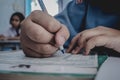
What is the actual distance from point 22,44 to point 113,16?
0.92ft

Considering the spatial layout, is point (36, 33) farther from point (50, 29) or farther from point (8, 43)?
point (8, 43)

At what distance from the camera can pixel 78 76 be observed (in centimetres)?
21

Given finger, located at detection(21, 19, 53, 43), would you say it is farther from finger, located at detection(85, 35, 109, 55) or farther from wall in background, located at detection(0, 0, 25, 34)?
wall in background, located at detection(0, 0, 25, 34)

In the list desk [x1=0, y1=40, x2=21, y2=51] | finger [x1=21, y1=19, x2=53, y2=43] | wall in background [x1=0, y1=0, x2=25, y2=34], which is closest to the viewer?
finger [x1=21, y1=19, x2=53, y2=43]

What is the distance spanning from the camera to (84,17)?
694mm

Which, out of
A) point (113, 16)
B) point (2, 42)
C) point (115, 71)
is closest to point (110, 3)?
point (113, 16)

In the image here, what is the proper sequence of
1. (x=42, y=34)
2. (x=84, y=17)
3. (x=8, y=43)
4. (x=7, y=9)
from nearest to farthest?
(x=42, y=34), (x=84, y=17), (x=8, y=43), (x=7, y=9)

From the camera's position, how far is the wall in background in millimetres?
5133

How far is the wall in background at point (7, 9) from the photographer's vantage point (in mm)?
5133

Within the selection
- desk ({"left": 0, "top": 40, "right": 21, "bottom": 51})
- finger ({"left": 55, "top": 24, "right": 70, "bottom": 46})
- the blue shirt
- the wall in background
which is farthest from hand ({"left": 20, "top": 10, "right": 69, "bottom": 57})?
the wall in background

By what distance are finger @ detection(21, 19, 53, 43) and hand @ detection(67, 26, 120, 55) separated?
0.10 m

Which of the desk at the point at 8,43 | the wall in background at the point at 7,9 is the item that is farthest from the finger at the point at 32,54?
the wall in background at the point at 7,9

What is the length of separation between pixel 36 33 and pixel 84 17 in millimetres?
338

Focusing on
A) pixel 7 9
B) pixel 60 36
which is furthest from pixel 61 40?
pixel 7 9
